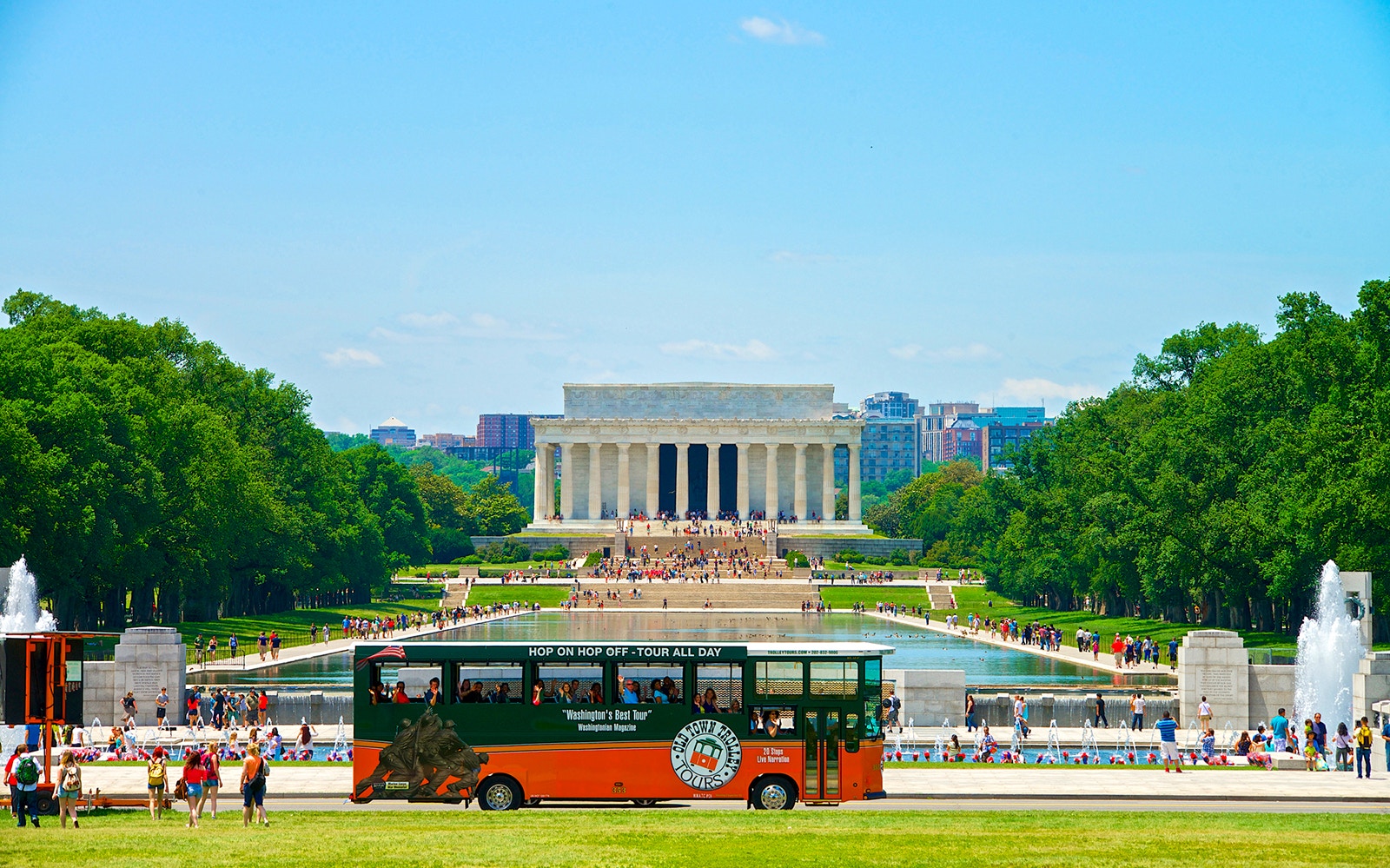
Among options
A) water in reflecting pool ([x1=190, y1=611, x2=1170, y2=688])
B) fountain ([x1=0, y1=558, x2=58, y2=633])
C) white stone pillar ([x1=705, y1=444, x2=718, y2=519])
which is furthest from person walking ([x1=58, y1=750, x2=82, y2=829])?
white stone pillar ([x1=705, y1=444, x2=718, y2=519])

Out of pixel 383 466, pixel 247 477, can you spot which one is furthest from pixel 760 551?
pixel 247 477

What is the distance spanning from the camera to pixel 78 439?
6338cm

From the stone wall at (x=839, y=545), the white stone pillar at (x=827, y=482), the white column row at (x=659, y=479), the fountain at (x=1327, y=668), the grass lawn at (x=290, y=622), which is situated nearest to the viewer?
the fountain at (x=1327, y=668)

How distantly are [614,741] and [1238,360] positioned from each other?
52876 mm

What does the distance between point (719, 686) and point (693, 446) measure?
13531 centimetres

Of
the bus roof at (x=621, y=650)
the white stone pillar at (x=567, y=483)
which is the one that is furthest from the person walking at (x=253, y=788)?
the white stone pillar at (x=567, y=483)

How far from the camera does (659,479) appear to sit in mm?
158625

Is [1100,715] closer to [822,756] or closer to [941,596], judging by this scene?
[822,756]

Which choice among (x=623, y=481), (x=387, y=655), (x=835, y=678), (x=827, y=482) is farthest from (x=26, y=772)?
(x=827, y=482)

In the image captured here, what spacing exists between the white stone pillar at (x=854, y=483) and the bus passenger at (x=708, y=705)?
129 meters

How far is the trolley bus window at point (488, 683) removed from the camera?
26922mm

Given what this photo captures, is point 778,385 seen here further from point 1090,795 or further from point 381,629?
point 1090,795

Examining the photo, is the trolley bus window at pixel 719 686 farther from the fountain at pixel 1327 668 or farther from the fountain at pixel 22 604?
the fountain at pixel 22 604

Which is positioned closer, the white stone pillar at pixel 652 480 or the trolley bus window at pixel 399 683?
the trolley bus window at pixel 399 683
